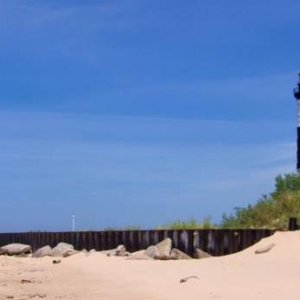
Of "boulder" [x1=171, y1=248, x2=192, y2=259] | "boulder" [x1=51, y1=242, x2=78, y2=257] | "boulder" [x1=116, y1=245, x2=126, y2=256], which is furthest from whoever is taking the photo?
"boulder" [x1=51, y1=242, x2=78, y2=257]

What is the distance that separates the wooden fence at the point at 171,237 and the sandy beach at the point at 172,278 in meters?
0.89

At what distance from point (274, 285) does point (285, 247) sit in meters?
4.13

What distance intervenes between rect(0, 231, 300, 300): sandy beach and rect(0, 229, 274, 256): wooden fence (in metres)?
0.89

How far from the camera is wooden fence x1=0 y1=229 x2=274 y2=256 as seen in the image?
17.6 m

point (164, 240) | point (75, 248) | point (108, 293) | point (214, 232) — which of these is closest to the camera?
point (108, 293)

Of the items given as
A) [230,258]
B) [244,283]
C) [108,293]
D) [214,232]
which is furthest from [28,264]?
[244,283]

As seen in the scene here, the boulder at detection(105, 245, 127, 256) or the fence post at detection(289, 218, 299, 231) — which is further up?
the fence post at detection(289, 218, 299, 231)

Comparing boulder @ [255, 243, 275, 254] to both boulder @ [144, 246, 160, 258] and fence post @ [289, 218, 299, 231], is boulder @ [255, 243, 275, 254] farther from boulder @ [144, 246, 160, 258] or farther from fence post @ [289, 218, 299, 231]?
boulder @ [144, 246, 160, 258]

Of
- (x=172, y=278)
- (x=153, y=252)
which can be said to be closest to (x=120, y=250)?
(x=153, y=252)

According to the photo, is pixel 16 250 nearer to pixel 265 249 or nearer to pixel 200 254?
pixel 200 254

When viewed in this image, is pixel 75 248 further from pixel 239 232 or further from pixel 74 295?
pixel 74 295

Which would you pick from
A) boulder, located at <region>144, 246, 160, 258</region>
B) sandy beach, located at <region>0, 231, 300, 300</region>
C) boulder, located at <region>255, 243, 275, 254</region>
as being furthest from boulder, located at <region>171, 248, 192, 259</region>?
boulder, located at <region>255, 243, 275, 254</region>

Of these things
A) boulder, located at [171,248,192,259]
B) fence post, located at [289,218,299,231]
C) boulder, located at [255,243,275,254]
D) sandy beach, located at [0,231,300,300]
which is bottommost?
sandy beach, located at [0,231,300,300]

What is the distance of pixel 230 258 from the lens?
1622 cm
